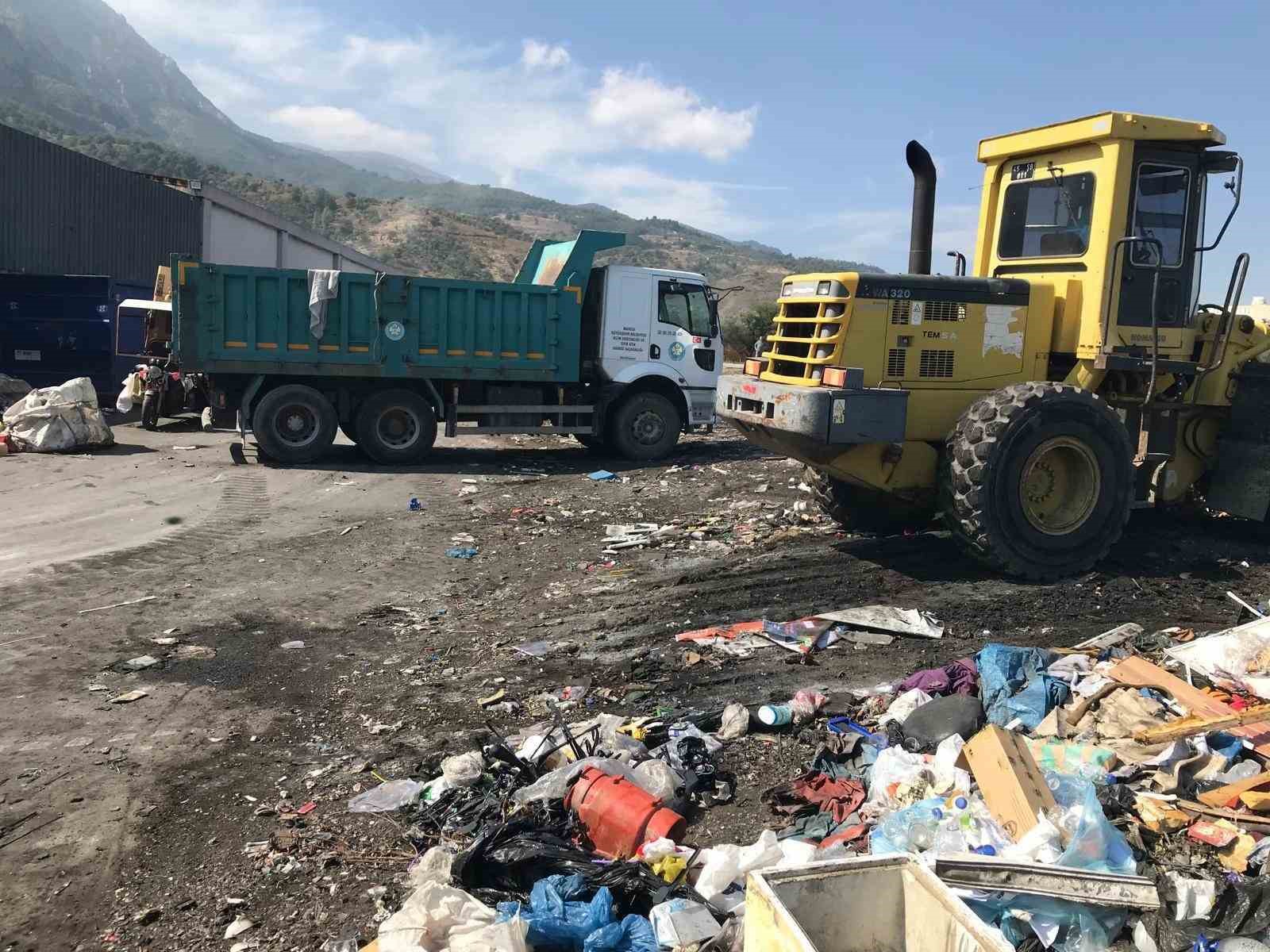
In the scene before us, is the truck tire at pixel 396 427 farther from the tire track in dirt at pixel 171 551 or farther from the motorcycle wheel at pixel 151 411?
the motorcycle wheel at pixel 151 411

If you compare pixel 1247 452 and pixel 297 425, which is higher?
pixel 1247 452

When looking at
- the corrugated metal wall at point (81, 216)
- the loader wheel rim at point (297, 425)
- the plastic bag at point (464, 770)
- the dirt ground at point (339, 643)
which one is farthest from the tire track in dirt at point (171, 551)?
the corrugated metal wall at point (81, 216)

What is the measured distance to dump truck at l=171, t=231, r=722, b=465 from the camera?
12.4 meters

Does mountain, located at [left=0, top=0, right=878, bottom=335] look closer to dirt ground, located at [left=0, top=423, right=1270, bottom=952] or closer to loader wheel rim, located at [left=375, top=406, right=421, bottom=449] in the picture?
dirt ground, located at [left=0, top=423, right=1270, bottom=952]

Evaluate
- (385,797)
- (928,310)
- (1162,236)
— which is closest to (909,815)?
(385,797)

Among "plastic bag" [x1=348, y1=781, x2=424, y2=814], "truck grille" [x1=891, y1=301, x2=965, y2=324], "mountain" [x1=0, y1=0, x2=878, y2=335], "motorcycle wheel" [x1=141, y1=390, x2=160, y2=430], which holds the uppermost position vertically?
"mountain" [x1=0, y1=0, x2=878, y2=335]

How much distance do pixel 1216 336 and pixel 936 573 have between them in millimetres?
2763

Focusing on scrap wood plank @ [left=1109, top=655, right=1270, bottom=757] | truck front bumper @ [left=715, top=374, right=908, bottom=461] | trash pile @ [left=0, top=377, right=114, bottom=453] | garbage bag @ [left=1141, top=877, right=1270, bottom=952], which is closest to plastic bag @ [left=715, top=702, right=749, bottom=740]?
scrap wood plank @ [left=1109, top=655, right=1270, bottom=757]

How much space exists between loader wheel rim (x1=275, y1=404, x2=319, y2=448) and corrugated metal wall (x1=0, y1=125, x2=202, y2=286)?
38.0 ft

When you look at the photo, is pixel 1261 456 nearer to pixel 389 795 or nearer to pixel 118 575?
pixel 389 795

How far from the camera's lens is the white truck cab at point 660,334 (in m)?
13.9

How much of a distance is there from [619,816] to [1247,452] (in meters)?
6.08

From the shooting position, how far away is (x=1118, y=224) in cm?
676

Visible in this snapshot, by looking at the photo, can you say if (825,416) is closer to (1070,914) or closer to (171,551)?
(1070,914)
